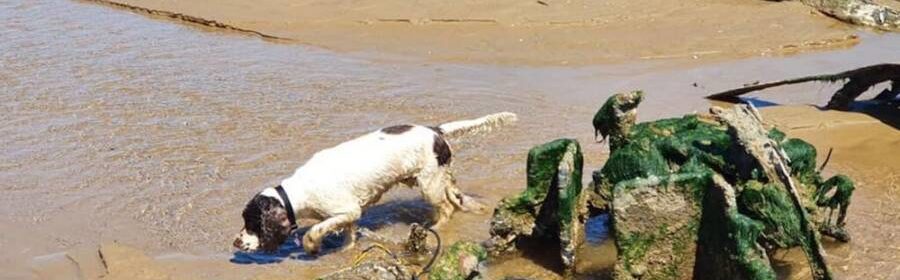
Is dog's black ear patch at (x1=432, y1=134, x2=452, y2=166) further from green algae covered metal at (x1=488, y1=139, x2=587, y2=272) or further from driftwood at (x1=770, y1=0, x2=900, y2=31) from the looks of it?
driftwood at (x1=770, y1=0, x2=900, y2=31)

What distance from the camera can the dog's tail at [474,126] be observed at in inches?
264

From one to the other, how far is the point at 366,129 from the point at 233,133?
105cm

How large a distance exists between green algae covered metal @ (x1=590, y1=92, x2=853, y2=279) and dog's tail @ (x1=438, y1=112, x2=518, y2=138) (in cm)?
143

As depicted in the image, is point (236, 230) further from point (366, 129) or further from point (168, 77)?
point (168, 77)

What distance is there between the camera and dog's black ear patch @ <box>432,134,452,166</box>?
254 inches

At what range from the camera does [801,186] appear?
18.0 feet

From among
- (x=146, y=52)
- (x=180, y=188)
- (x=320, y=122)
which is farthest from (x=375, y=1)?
(x=180, y=188)

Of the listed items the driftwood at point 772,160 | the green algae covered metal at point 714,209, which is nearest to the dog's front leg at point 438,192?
the green algae covered metal at point 714,209

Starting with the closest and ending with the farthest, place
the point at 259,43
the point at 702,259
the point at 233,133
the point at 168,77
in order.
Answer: the point at 702,259 → the point at 233,133 → the point at 168,77 → the point at 259,43

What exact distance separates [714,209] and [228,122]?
5066mm

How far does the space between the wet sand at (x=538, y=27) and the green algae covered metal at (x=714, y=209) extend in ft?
20.5

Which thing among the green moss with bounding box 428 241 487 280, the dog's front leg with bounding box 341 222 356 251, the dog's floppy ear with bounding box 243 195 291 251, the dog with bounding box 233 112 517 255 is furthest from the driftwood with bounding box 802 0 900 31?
the green moss with bounding box 428 241 487 280

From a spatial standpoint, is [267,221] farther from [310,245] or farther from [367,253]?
[367,253]

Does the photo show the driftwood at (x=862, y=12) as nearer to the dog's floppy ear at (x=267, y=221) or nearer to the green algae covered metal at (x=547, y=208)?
the green algae covered metal at (x=547, y=208)
